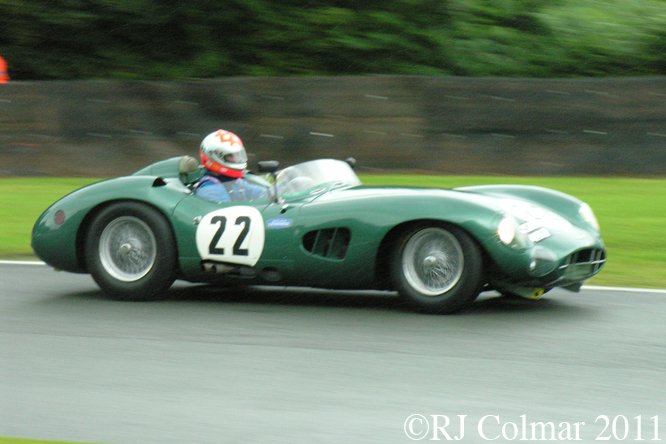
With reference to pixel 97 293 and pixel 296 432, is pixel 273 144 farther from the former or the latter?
pixel 296 432

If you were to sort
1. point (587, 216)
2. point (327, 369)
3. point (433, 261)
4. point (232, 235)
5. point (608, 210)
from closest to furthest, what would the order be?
1. point (327, 369)
2. point (433, 261)
3. point (232, 235)
4. point (587, 216)
5. point (608, 210)

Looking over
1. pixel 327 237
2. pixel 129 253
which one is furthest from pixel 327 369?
pixel 129 253

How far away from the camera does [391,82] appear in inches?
530

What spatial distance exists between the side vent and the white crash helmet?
3.13 feet

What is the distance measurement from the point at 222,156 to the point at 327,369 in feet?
7.85

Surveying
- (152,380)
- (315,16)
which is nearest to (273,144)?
(315,16)

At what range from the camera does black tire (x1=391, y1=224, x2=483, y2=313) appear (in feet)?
17.1

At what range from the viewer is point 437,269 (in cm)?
536

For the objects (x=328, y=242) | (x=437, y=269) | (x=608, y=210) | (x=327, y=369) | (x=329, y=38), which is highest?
(x=329, y=38)

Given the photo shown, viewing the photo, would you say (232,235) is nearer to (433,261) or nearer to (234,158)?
(234,158)

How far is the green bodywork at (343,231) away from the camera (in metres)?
5.25

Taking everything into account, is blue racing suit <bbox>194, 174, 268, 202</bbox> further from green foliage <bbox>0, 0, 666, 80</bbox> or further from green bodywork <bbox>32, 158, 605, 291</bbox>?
green foliage <bbox>0, 0, 666, 80</bbox>

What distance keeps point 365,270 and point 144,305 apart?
1535 mm

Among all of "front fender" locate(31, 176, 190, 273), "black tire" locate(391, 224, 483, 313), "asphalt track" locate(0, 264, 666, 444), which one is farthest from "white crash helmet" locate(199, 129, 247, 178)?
"black tire" locate(391, 224, 483, 313)
